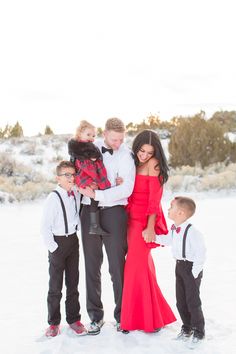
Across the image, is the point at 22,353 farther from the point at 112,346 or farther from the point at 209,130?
the point at 209,130

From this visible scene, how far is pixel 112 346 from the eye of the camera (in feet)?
12.6

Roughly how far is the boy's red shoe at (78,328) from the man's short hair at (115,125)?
1634 mm

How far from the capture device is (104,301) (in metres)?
4.98

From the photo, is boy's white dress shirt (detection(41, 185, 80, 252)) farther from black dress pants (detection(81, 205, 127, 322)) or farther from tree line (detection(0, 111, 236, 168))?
tree line (detection(0, 111, 236, 168))

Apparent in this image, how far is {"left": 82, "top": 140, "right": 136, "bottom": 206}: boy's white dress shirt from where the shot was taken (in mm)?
3898

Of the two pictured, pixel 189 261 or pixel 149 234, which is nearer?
pixel 189 261

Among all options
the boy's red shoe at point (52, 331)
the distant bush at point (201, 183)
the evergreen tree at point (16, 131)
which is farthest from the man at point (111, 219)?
the evergreen tree at point (16, 131)

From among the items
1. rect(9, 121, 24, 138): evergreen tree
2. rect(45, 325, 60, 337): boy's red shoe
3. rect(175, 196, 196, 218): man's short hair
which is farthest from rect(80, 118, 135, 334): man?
rect(9, 121, 24, 138): evergreen tree

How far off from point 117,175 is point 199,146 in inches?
485

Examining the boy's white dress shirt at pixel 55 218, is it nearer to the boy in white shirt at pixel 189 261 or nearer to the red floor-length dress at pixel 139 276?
the red floor-length dress at pixel 139 276

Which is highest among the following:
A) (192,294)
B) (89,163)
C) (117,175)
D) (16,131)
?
(16,131)

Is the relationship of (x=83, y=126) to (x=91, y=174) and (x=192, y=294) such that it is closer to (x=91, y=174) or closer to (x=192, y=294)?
(x=91, y=174)

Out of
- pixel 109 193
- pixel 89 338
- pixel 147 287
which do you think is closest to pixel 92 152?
pixel 109 193

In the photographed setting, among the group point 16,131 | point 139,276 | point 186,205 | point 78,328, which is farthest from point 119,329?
point 16,131
